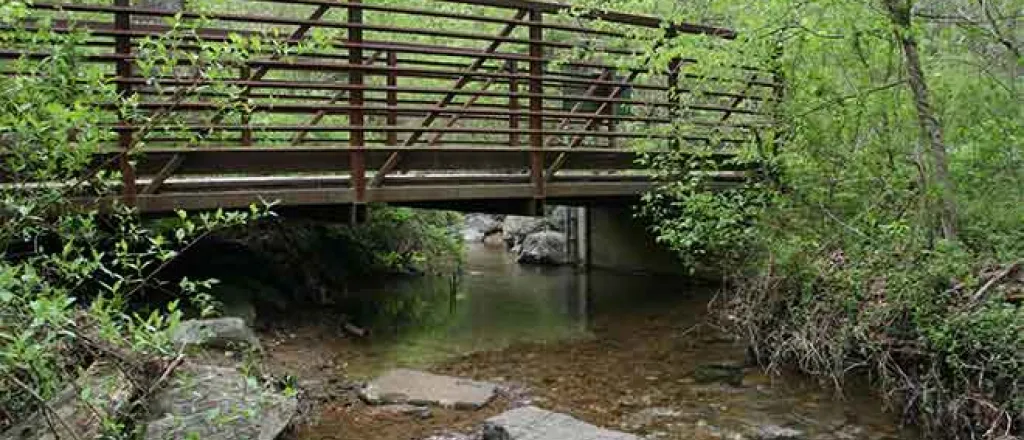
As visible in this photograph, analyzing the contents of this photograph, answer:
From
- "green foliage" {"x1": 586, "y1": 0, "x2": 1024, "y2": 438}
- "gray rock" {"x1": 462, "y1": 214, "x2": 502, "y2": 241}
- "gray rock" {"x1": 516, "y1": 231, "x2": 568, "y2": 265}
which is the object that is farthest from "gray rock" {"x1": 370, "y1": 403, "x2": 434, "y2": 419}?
"gray rock" {"x1": 462, "y1": 214, "x2": 502, "y2": 241}

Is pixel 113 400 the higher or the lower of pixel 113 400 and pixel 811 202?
the lower

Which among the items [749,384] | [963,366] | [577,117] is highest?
[577,117]

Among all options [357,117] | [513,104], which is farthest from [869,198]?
[357,117]

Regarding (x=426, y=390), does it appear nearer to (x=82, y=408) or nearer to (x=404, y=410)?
(x=404, y=410)

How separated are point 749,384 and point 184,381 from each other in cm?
428

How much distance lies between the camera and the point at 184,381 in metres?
2.65

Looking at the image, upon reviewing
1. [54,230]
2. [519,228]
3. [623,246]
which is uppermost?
[54,230]

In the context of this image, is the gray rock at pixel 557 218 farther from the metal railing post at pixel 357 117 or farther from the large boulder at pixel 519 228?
the metal railing post at pixel 357 117

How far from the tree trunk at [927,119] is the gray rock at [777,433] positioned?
1765mm

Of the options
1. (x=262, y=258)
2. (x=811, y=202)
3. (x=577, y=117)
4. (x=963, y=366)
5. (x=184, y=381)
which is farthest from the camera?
(x=262, y=258)

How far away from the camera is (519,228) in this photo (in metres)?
15.8

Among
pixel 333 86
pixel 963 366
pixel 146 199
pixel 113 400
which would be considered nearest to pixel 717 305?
pixel 963 366

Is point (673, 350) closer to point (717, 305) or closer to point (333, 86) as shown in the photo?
point (717, 305)

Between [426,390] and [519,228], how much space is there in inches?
409
